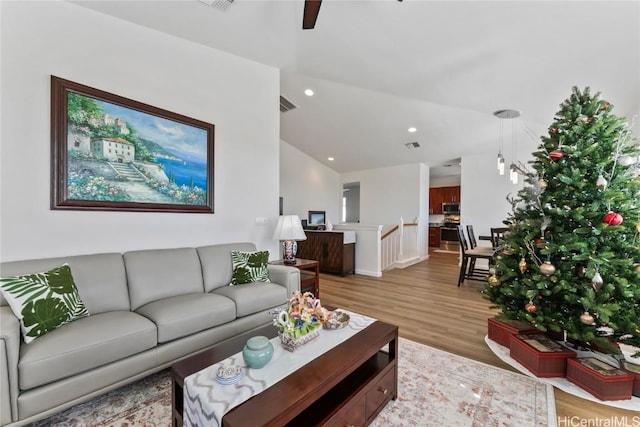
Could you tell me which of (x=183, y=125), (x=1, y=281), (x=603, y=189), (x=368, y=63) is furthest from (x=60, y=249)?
(x=603, y=189)

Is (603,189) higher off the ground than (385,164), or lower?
lower

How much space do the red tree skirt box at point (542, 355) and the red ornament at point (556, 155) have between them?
4.86 ft

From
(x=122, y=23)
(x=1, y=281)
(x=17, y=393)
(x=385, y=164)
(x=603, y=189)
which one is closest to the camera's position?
(x=17, y=393)

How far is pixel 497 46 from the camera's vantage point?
255 centimetres

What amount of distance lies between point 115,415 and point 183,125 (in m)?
2.56

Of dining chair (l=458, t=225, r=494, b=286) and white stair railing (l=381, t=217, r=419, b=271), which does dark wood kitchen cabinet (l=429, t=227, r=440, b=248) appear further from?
dining chair (l=458, t=225, r=494, b=286)

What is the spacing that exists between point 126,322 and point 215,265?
104cm

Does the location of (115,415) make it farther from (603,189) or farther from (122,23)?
(603,189)

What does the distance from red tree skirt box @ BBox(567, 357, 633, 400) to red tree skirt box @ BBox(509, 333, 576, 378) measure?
8cm

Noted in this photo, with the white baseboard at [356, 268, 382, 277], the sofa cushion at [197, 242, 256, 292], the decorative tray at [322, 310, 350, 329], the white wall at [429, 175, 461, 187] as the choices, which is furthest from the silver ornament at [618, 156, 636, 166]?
the white wall at [429, 175, 461, 187]

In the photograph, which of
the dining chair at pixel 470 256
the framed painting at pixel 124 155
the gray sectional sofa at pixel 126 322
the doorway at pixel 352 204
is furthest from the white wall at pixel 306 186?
the gray sectional sofa at pixel 126 322

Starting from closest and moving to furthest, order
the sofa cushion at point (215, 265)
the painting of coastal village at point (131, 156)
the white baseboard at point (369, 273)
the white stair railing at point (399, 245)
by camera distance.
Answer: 1. the painting of coastal village at point (131, 156)
2. the sofa cushion at point (215, 265)
3. the white baseboard at point (369, 273)
4. the white stair railing at point (399, 245)

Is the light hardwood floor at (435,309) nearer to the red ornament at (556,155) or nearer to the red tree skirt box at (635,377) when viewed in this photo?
the red tree skirt box at (635,377)

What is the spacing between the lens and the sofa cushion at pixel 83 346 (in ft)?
4.62
